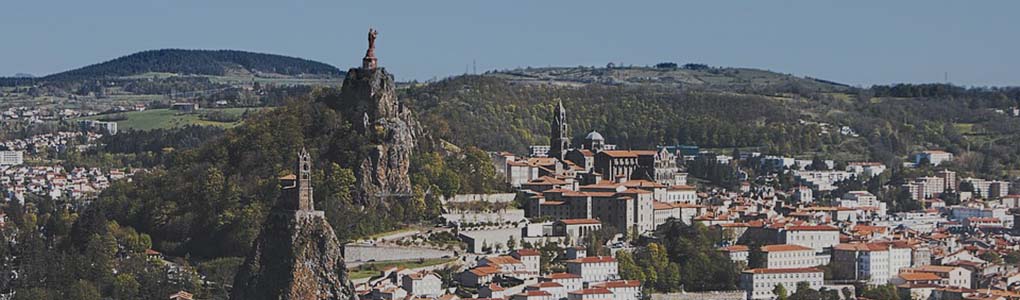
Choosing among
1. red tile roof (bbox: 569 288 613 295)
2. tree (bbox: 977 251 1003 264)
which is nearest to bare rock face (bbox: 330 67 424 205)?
red tile roof (bbox: 569 288 613 295)

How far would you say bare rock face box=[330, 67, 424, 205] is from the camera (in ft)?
223

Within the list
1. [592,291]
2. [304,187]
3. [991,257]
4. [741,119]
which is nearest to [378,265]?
[304,187]

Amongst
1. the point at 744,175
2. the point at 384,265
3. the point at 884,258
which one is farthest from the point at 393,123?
the point at 744,175

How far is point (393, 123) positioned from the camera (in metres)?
70.2

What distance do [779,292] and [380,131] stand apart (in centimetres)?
1545

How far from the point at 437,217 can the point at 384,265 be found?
592cm

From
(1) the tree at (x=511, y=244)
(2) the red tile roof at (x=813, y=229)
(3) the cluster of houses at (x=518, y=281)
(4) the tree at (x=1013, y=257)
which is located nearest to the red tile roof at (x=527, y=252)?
(3) the cluster of houses at (x=518, y=281)

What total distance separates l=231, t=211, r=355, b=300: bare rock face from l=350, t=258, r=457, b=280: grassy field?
212 cm

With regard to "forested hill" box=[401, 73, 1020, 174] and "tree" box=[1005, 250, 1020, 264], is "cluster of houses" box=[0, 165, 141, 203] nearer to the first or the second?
"forested hill" box=[401, 73, 1020, 174]

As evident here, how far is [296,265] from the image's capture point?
56531mm

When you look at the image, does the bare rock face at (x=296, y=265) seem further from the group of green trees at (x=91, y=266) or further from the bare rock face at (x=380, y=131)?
the bare rock face at (x=380, y=131)

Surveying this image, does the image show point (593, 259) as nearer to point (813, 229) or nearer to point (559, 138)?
point (813, 229)

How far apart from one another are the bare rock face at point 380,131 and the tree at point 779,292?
520 inches

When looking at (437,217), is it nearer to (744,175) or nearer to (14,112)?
(744,175)
